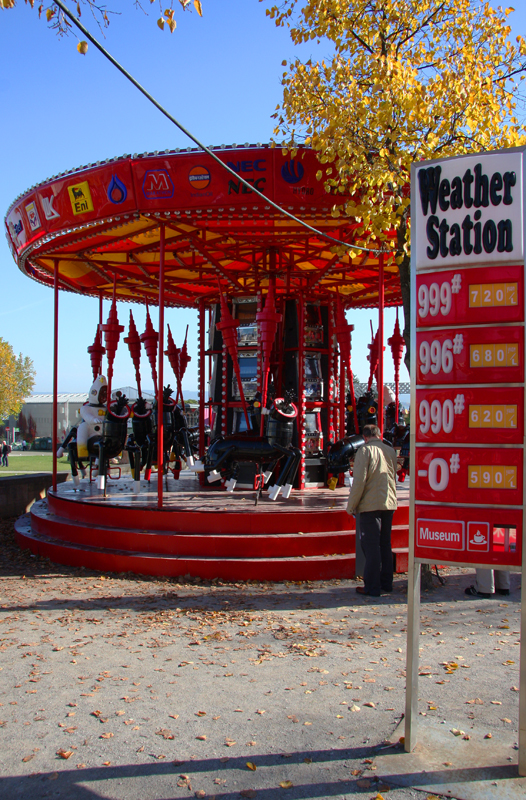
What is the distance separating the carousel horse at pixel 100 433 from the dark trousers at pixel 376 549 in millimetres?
5133

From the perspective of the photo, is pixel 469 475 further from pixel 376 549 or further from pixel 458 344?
pixel 376 549

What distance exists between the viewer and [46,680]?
459 centimetres

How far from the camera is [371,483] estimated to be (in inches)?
268

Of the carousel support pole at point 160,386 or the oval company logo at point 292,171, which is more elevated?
the oval company logo at point 292,171

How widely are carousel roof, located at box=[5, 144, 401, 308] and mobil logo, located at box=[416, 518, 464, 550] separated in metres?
5.08

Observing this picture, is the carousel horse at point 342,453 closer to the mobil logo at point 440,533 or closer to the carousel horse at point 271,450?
the carousel horse at point 271,450

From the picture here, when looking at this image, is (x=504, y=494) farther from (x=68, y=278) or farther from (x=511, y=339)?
(x=68, y=278)

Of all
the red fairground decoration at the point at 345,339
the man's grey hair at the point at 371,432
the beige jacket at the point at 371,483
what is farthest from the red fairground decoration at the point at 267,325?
the beige jacket at the point at 371,483

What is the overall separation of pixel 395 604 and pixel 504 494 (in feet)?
10.9

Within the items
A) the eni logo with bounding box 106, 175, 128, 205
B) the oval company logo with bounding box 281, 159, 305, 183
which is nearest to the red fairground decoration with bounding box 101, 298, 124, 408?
the eni logo with bounding box 106, 175, 128, 205

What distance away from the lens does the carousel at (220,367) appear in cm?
803

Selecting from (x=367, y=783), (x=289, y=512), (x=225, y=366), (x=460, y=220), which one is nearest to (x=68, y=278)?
(x=225, y=366)

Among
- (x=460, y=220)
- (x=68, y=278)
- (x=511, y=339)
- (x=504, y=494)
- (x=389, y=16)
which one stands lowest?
(x=504, y=494)

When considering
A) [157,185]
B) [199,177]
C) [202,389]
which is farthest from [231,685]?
[202,389]
